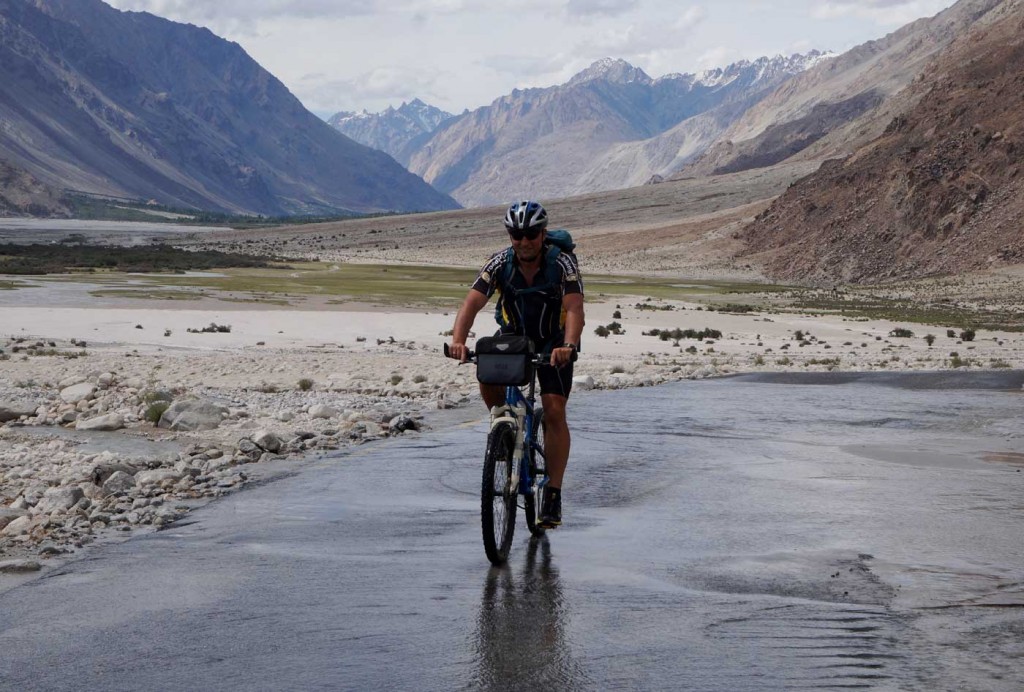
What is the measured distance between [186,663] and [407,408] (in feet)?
47.1

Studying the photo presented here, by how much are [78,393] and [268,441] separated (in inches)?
262

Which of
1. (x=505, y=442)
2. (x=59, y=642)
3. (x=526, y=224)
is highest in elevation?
(x=526, y=224)

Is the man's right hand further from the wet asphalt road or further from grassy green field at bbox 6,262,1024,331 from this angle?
grassy green field at bbox 6,262,1024,331

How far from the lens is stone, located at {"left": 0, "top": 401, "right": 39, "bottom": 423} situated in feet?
62.7

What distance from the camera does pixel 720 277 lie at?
117500 mm

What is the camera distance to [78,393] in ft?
68.9

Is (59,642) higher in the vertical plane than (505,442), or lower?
lower

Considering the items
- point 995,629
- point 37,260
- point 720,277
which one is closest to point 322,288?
point 37,260

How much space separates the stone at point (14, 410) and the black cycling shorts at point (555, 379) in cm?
1166

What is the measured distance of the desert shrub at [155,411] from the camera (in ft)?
61.2

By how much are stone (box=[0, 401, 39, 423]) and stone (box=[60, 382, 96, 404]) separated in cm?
98

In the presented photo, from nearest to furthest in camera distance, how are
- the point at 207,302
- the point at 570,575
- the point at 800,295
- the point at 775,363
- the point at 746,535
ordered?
the point at 570,575, the point at 746,535, the point at 775,363, the point at 207,302, the point at 800,295

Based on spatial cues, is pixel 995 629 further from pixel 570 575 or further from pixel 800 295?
pixel 800 295

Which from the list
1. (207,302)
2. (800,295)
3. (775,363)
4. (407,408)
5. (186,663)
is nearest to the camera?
(186,663)
